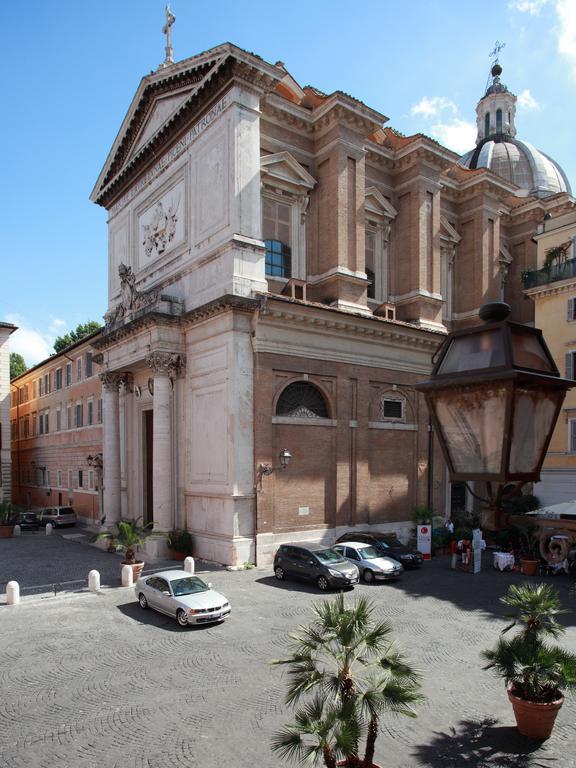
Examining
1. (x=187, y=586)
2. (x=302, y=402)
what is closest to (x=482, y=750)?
(x=187, y=586)

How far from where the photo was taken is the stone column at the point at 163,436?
78.3ft

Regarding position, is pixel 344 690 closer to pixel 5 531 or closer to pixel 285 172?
pixel 285 172

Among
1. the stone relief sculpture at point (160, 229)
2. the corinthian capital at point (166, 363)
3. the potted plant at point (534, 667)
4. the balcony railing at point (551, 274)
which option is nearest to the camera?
the potted plant at point (534, 667)

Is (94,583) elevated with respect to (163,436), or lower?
lower

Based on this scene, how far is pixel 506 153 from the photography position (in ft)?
158

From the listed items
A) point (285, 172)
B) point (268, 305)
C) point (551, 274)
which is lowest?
point (268, 305)

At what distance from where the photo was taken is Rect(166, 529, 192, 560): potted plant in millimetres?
23250

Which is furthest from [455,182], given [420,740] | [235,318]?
[420,740]

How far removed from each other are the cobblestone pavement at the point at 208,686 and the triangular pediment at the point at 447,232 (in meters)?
21.0

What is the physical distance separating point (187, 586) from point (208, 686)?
4.75 m

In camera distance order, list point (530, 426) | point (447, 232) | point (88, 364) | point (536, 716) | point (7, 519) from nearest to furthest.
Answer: point (530, 426) → point (536, 716) → point (447, 232) → point (7, 519) → point (88, 364)

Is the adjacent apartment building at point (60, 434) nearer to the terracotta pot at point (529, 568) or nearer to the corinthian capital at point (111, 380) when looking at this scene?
the corinthian capital at point (111, 380)

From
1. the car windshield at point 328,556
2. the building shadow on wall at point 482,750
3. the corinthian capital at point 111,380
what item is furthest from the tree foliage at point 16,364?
the building shadow on wall at point 482,750

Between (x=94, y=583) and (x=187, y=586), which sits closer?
(x=187, y=586)
